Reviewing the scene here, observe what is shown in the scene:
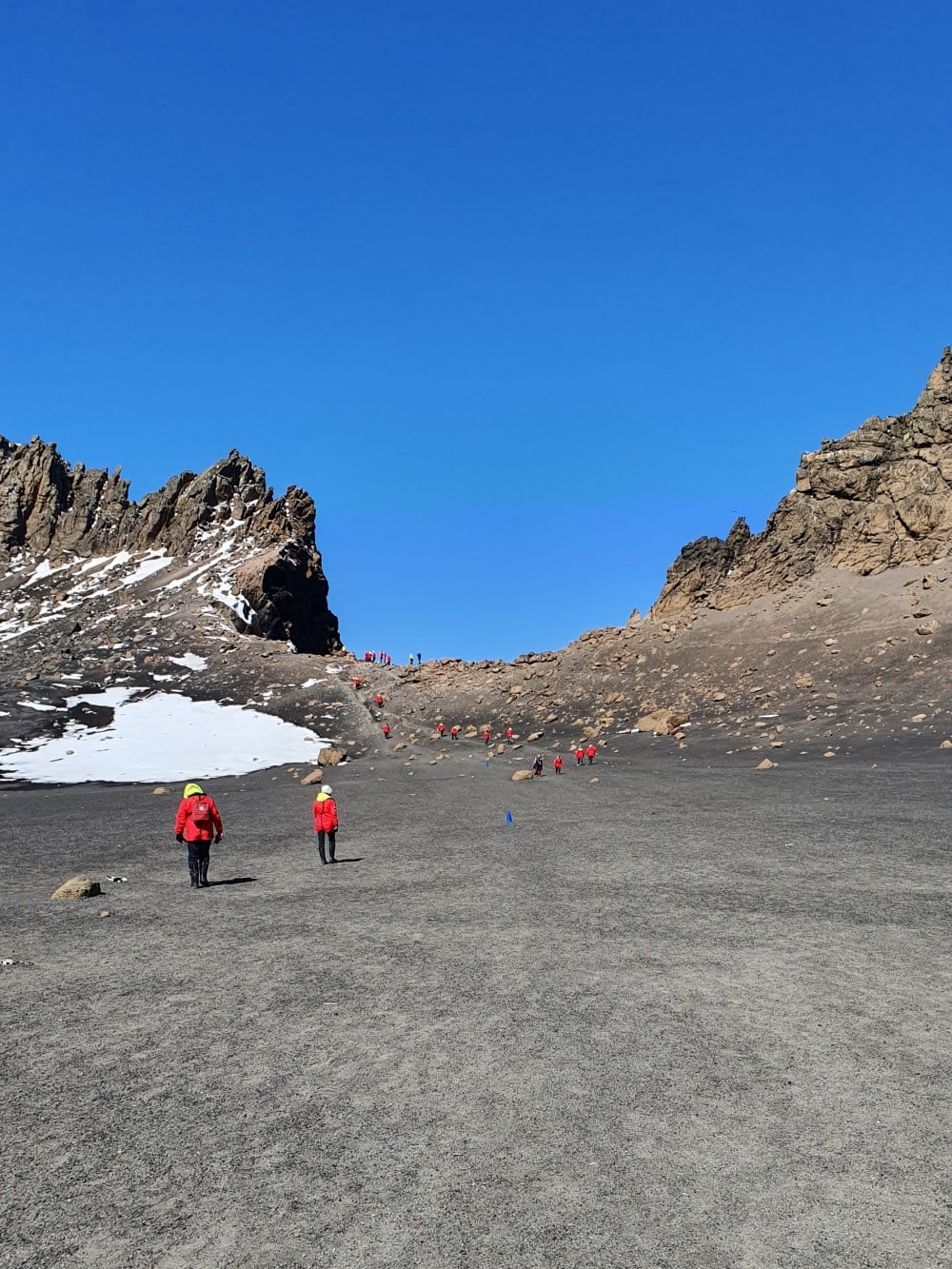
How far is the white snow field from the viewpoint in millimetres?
48938

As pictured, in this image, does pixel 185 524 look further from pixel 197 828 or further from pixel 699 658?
pixel 197 828

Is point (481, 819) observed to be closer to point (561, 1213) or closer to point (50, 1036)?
point (50, 1036)

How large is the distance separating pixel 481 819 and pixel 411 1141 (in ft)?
66.8

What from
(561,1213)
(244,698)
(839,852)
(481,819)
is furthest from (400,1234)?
(244,698)

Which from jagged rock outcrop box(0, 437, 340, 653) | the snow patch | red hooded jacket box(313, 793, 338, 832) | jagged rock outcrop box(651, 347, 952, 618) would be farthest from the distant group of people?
jagged rock outcrop box(0, 437, 340, 653)

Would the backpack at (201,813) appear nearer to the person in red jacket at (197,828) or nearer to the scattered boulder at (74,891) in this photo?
the person in red jacket at (197,828)

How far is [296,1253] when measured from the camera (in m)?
5.63

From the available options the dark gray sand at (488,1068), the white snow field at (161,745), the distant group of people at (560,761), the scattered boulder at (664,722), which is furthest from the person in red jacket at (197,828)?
the scattered boulder at (664,722)

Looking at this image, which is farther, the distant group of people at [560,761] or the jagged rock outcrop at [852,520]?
the jagged rock outcrop at [852,520]

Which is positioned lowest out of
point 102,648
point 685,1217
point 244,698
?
point 685,1217

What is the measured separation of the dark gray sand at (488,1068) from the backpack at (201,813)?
138cm

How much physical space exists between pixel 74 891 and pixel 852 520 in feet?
235

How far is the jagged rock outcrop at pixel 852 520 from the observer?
2790 inches

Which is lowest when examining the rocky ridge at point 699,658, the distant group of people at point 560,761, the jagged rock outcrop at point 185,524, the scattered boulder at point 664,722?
the distant group of people at point 560,761
